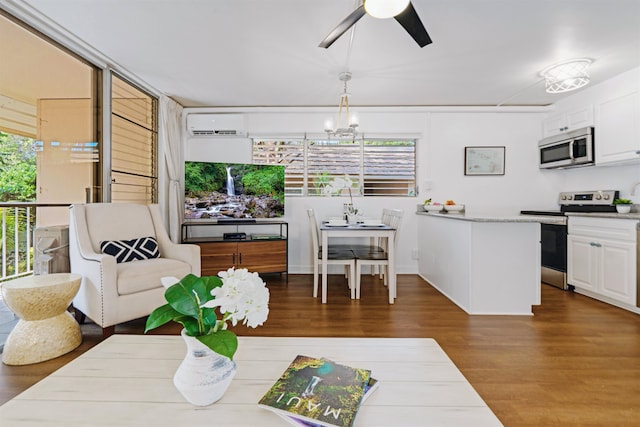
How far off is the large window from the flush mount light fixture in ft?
5.38

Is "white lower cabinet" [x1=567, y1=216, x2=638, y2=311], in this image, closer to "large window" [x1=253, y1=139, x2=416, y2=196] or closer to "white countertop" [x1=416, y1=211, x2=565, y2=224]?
"white countertop" [x1=416, y1=211, x2=565, y2=224]

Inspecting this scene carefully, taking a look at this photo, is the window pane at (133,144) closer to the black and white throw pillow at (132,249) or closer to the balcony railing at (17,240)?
the balcony railing at (17,240)

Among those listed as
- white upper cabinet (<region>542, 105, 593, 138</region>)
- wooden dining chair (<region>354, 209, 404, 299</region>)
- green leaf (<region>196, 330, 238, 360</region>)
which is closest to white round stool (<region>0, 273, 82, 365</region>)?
green leaf (<region>196, 330, 238, 360</region>)

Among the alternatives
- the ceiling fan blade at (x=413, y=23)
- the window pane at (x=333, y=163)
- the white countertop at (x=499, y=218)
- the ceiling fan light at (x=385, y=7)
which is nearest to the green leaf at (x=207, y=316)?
the ceiling fan light at (x=385, y=7)

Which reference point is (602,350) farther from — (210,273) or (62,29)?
(62,29)

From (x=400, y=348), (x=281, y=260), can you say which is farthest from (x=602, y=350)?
(x=281, y=260)

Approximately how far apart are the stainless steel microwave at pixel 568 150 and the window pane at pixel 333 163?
8.19ft

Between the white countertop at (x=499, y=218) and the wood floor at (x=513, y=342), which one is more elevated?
the white countertop at (x=499, y=218)

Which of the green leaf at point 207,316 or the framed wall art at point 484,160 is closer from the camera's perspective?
the green leaf at point 207,316

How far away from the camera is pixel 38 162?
90.7 inches

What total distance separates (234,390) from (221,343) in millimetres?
237

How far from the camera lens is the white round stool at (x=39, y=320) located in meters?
1.73

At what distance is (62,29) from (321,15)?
2090mm

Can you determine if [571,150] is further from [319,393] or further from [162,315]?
[162,315]
